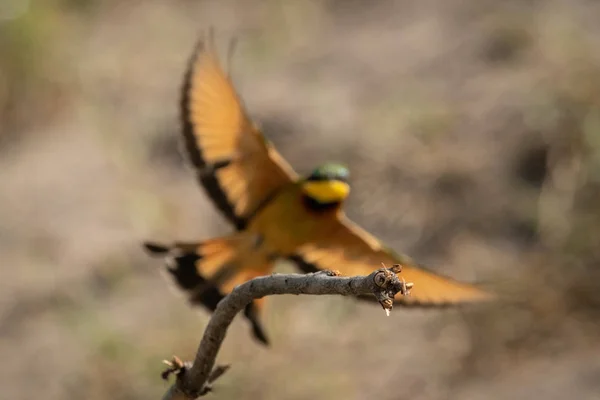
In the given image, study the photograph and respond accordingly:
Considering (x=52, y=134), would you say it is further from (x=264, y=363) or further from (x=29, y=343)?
(x=264, y=363)

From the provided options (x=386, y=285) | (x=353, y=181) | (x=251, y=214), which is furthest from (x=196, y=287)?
(x=353, y=181)

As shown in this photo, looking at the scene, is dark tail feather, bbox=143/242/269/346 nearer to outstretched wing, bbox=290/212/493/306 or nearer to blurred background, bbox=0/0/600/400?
outstretched wing, bbox=290/212/493/306

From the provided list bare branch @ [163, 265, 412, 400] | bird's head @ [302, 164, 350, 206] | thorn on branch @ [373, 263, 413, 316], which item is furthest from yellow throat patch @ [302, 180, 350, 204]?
thorn on branch @ [373, 263, 413, 316]

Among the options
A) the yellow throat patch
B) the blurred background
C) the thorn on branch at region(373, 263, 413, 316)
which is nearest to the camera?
the thorn on branch at region(373, 263, 413, 316)

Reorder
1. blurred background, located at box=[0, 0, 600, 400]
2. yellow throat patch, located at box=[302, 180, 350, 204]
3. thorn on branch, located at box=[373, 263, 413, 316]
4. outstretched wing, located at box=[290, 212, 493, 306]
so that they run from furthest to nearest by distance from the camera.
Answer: blurred background, located at box=[0, 0, 600, 400]
yellow throat patch, located at box=[302, 180, 350, 204]
outstretched wing, located at box=[290, 212, 493, 306]
thorn on branch, located at box=[373, 263, 413, 316]

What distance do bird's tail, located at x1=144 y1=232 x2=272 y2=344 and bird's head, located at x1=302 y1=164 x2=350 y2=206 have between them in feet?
0.44

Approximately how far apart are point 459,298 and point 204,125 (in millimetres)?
543

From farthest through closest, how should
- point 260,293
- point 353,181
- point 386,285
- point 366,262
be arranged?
point 353,181, point 366,262, point 260,293, point 386,285

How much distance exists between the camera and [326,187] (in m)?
1.60

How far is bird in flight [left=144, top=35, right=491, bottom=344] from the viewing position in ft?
5.07

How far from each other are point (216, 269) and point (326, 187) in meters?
0.24

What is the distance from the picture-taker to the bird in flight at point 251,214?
155cm

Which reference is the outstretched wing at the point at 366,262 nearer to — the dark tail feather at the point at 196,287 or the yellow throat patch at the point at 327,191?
the yellow throat patch at the point at 327,191

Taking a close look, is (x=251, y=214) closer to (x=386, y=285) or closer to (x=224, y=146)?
(x=224, y=146)
